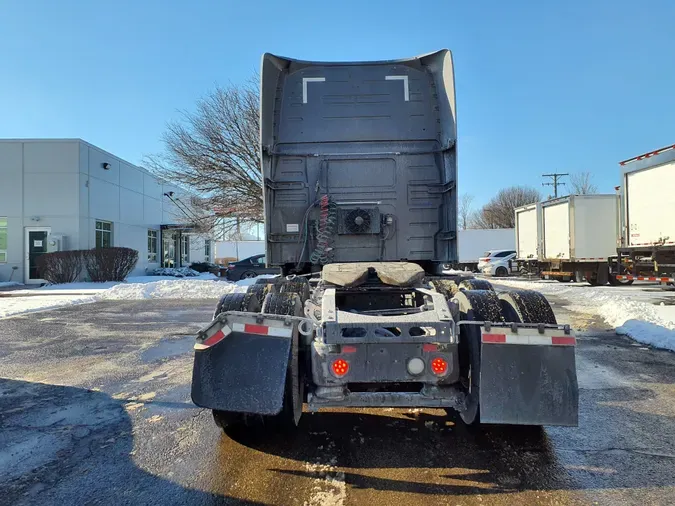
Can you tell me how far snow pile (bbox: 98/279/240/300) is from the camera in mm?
15141

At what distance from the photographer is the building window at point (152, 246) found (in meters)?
30.4

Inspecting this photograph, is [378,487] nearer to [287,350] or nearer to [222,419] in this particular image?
[287,350]

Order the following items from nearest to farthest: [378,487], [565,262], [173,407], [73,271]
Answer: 1. [378,487]
2. [173,407]
3. [565,262]
4. [73,271]

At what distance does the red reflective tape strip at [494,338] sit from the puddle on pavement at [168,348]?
5.08m

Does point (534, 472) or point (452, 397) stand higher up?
point (452, 397)

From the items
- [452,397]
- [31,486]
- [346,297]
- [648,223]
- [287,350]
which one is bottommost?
[31,486]

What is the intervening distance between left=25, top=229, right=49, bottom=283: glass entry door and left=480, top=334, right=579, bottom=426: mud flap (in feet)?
79.5

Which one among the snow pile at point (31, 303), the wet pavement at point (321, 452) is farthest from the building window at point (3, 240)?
the wet pavement at point (321, 452)

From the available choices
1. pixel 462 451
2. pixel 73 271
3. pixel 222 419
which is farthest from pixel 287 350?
pixel 73 271

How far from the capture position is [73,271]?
66.4 ft

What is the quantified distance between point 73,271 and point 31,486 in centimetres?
2021

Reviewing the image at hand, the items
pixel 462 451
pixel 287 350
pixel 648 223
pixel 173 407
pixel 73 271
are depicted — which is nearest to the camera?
pixel 287 350

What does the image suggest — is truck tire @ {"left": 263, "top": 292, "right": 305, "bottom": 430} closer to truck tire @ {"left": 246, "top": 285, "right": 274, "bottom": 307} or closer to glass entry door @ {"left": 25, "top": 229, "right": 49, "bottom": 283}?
truck tire @ {"left": 246, "top": 285, "right": 274, "bottom": 307}

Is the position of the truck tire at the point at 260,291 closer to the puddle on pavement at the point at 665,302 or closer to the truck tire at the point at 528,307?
the truck tire at the point at 528,307
